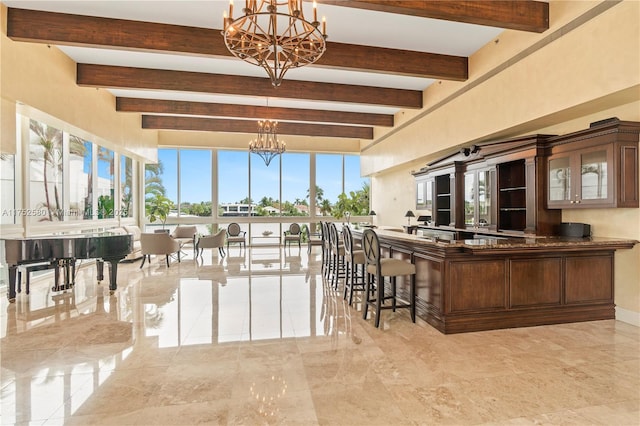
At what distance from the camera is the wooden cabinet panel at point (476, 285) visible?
3.58m

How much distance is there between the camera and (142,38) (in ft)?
14.9

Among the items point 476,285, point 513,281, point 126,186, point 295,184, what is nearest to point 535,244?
point 513,281

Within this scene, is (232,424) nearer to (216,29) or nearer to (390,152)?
(216,29)

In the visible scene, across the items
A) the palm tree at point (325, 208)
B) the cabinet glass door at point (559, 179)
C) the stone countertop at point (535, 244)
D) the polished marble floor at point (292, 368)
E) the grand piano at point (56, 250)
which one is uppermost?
the cabinet glass door at point (559, 179)

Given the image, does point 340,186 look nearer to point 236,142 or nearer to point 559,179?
point 236,142

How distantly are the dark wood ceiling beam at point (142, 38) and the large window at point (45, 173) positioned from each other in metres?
2.15

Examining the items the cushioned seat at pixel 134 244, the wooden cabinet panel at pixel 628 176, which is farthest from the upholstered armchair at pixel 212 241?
the wooden cabinet panel at pixel 628 176

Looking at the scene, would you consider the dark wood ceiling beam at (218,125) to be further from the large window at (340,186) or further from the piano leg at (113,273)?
the piano leg at (113,273)

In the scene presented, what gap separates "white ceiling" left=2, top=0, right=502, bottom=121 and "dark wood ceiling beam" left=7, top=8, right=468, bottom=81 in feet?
0.28

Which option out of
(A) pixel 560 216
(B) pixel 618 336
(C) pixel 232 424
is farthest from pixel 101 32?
(B) pixel 618 336

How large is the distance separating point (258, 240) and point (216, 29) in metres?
8.11

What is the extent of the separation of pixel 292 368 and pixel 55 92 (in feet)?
19.4

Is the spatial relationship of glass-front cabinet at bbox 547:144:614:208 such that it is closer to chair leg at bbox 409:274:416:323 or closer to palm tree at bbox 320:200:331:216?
chair leg at bbox 409:274:416:323

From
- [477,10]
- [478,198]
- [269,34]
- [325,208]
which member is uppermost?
[477,10]
